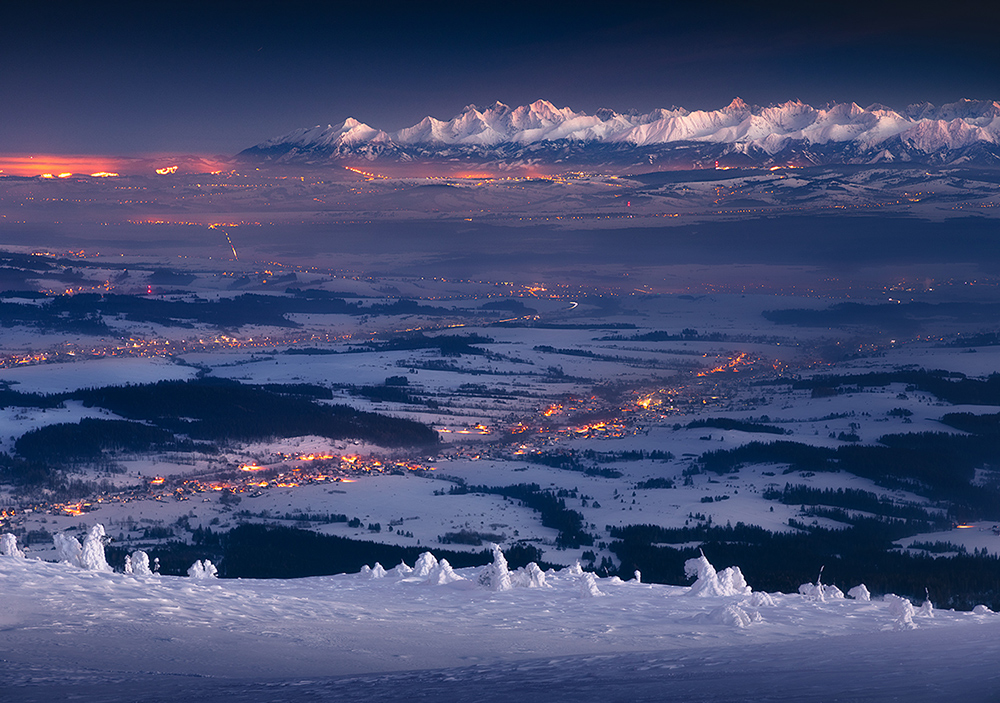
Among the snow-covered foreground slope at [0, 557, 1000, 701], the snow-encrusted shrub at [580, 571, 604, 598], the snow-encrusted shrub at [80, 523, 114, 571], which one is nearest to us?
the snow-covered foreground slope at [0, 557, 1000, 701]

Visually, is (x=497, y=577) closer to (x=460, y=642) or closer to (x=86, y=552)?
(x=460, y=642)

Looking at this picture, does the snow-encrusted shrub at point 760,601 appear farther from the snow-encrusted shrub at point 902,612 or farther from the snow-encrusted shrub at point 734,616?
the snow-encrusted shrub at point 902,612

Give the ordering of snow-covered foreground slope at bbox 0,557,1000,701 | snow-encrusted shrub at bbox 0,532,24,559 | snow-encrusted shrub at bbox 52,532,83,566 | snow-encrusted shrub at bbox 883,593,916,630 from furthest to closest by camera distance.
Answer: snow-encrusted shrub at bbox 0,532,24,559
snow-encrusted shrub at bbox 52,532,83,566
snow-encrusted shrub at bbox 883,593,916,630
snow-covered foreground slope at bbox 0,557,1000,701

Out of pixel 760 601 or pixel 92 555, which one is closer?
pixel 760 601

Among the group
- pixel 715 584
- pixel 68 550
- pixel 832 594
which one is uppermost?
pixel 68 550

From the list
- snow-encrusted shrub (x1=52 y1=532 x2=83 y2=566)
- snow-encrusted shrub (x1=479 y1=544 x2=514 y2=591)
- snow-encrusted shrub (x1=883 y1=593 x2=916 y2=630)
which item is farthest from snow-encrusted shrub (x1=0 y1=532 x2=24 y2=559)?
snow-encrusted shrub (x1=883 y1=593 x2=916 y2=630)

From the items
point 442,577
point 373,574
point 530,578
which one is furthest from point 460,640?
point 373,574

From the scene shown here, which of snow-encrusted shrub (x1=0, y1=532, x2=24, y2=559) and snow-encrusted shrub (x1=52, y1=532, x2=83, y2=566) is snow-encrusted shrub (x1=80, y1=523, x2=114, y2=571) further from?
snow-encrusted shrub (x1=0, y1=532, x2=24, y2=559)
